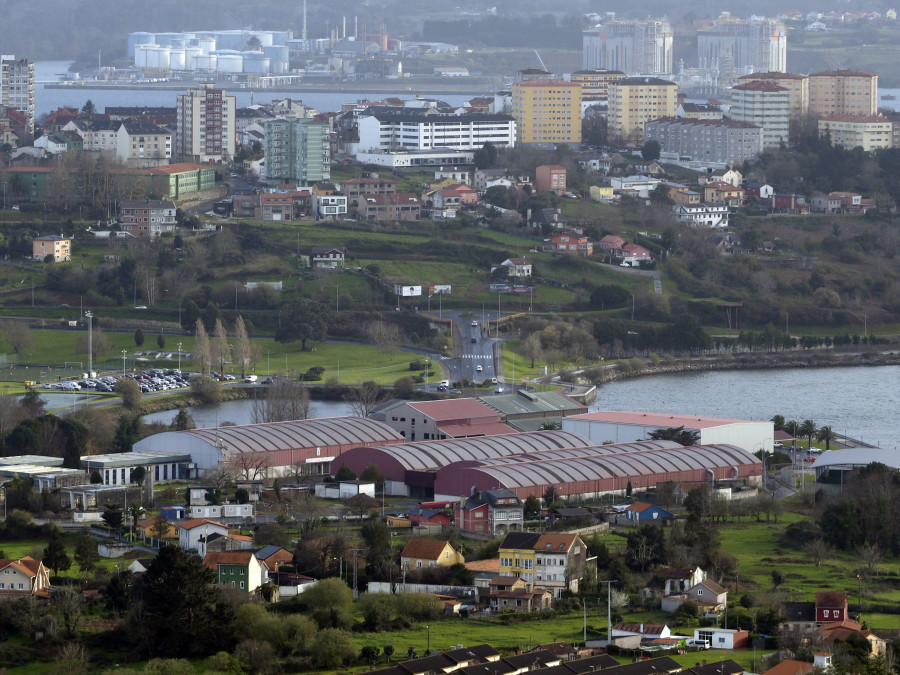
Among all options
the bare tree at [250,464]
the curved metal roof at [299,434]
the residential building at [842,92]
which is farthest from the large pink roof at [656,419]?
the residential building at [842,92]

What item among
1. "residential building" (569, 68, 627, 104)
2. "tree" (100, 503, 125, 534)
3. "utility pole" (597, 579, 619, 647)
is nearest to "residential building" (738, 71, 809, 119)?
"residential building" (569, 68, 627, 104)

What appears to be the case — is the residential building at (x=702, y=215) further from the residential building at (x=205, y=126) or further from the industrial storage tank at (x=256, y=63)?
the industrial storage tank at (x=256, y=63)

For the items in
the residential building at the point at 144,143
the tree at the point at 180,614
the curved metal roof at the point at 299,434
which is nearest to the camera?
the tree at the point at 180,614

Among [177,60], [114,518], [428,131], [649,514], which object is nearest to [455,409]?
[649,514]

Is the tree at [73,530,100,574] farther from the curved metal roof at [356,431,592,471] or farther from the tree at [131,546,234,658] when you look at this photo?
the curved metal roof at [356,431,592,471]

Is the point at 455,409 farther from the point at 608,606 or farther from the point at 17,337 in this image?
the point at 608,606

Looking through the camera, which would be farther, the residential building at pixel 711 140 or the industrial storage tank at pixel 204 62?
the industrial storage tank at pixel 204 62
